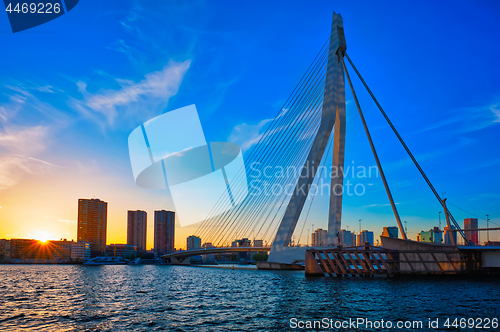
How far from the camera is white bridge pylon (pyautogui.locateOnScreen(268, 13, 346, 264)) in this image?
41.4m

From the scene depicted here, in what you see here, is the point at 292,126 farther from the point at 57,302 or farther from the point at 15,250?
the point at 15,250

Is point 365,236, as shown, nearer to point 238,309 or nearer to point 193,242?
point 193,242

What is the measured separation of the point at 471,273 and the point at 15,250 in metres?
208

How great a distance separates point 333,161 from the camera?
45562 mm

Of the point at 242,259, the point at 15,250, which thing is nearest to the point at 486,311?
the point at 242,259

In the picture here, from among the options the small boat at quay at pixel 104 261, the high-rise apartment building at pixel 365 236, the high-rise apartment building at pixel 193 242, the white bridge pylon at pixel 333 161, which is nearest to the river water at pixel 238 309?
the white bridge pylon at pixel 333 161

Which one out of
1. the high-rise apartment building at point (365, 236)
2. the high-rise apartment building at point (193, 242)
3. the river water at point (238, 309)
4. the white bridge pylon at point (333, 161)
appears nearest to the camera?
the river water at point (238, 309)

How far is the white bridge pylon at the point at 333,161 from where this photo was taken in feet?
136

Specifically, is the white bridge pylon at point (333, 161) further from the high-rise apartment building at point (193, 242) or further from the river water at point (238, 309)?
the high-rise apartment building at point (193, 242)

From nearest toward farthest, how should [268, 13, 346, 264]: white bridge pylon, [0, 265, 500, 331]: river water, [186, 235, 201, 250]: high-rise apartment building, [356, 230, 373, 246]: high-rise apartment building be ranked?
[0, 265, 500, 331]: river water
[268, 13, 346, 264]: white bridge pylon
[356, 230, 373, 246]: high-rise apartment building
[186, 235, 201, 250]: high-rise apartment building

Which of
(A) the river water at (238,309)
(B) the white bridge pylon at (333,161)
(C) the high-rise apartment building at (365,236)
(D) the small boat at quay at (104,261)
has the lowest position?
(D) the small boat at quay at (104,261)

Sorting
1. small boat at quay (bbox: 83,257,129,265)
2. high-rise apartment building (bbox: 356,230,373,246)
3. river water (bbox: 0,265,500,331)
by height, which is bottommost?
small boat at quay (bbox: 83,257,129,265)

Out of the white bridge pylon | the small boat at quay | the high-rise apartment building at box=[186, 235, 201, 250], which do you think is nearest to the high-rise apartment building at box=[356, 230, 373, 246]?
the white bridge pylon

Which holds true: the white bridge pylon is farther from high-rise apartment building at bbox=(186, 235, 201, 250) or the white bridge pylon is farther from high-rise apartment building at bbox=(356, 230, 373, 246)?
high-rise apartment building at bbox=(186, 235, 201, 250)
